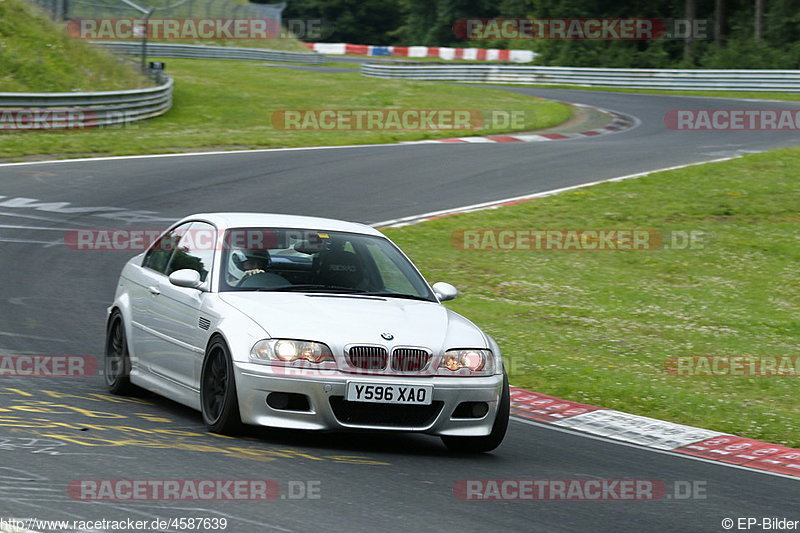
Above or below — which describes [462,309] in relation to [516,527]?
below

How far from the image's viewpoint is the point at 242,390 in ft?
23.2

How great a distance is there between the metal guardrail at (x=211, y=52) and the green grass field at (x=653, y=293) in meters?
39.9

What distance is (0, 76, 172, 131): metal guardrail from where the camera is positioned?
87.9 feet

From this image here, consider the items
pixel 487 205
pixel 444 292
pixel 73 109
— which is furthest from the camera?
pixel 73 109

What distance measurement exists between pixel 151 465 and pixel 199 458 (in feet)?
1.08

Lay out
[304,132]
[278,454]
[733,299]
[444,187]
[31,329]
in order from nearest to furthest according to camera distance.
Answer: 1. [278,454]
2. [31,329]
3. [733,299]
4. [444,187]
5. [304,132]

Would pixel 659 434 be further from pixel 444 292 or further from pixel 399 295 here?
pixel 399 295

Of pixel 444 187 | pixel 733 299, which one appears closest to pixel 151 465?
pixel 733 299

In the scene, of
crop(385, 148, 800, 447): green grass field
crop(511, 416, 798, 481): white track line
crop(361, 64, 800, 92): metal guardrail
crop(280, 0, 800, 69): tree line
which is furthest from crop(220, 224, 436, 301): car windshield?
crop(280, 0, 800, 69): tree line

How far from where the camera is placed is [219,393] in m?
7.40

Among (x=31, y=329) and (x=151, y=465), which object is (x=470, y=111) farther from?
(x=151, y=465)

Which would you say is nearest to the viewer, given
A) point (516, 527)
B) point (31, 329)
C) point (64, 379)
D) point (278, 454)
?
point (516, 527)

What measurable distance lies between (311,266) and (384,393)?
58.8 inches

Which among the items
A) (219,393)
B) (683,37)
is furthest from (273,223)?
(683,37)
